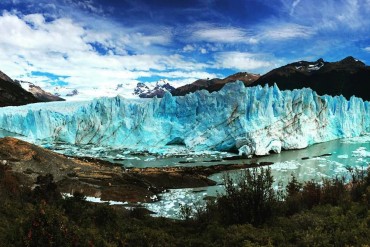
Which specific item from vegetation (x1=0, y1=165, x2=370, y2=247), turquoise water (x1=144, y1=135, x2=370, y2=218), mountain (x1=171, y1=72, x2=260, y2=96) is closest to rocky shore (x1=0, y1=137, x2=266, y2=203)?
turquoise water (x1=144, y1=135, x2=370, y2=218)

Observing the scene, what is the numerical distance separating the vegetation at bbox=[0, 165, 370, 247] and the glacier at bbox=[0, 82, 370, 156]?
1092 inches

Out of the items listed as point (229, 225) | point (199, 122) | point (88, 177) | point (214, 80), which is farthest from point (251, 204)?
point (214, 80)

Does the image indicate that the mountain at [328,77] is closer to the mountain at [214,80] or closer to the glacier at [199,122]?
the mountain at [214,80]

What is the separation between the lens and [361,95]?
9250cm

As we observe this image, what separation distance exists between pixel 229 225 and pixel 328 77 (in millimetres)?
108891

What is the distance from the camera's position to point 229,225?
962 cm

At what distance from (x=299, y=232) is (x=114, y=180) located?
→ 16.7 meters

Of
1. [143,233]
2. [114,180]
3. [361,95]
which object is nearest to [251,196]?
[143,233]

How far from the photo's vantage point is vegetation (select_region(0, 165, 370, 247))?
18.9 feet

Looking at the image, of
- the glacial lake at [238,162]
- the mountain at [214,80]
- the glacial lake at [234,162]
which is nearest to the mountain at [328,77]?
the mountain at [214,80]

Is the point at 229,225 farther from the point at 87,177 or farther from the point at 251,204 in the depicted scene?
the point at 87,177

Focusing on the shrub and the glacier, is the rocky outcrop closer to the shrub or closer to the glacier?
the shrub

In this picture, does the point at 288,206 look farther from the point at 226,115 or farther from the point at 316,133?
the point at 316,133

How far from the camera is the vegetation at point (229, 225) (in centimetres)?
576
